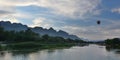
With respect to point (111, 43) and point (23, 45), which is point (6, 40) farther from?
point (111, 43)

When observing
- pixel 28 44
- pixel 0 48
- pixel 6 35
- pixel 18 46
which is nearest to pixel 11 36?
pixel 6 35

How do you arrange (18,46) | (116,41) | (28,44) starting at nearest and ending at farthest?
(18,46), (28,44), (116,41)

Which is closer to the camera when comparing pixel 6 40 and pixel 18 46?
pixel 18 46

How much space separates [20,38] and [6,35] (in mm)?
7497

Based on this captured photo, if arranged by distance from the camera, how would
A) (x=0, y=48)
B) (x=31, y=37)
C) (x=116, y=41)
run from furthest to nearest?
(x=116, y=41), (x=31, y=37), (x=0, y=48)

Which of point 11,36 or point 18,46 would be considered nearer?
point 18,46

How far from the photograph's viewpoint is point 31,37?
480 ft

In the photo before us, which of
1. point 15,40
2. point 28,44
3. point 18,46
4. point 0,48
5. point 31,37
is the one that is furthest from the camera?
point 31,37

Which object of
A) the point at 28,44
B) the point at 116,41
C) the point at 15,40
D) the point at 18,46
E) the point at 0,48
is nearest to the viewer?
the point at 0,48

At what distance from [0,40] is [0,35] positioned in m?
2.55

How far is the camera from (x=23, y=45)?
11412 centimetres

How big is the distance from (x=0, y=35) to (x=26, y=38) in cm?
1250

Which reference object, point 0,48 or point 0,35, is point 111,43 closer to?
point 0,35

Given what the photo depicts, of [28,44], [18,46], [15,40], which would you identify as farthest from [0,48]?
[15,40]
